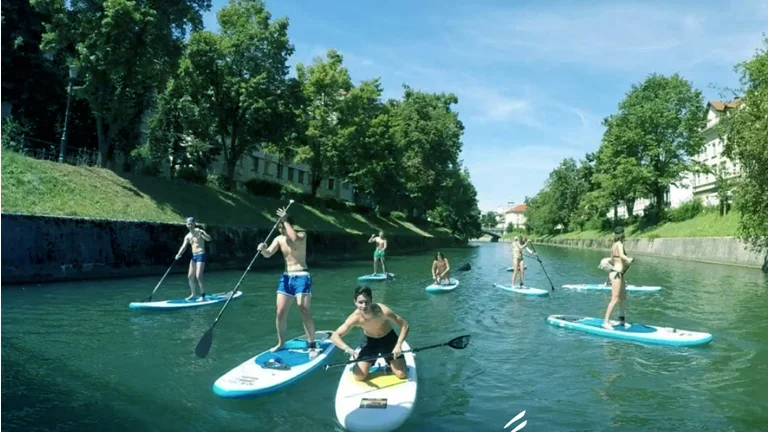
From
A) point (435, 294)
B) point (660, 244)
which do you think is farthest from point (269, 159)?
point (435, 294)

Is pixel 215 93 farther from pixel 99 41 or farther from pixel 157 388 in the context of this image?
pixel 157 388

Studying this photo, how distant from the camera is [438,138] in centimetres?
6788

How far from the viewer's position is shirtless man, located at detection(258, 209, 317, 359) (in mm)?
9539

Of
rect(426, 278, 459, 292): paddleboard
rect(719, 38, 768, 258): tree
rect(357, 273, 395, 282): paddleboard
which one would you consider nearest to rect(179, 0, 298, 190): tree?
rect(357, 273, 395, 282): paddleboard

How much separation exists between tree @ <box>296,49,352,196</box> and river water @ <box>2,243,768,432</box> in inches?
1117

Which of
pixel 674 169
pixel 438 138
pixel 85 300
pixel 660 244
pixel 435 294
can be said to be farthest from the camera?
pixel 438 138

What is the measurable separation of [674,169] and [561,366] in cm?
5637

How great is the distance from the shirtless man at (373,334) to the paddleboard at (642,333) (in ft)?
20.2

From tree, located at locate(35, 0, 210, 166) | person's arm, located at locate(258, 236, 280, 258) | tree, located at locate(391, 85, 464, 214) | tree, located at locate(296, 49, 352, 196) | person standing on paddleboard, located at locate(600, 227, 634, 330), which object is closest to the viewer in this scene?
person's arm, located at locate(258, 236, 280, 258)

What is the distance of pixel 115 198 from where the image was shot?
26.4 m

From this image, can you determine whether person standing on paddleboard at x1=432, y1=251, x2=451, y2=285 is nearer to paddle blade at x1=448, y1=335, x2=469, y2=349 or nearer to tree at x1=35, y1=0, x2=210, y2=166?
paddle blade at x1=448, y1=335, x2=469, y2=349

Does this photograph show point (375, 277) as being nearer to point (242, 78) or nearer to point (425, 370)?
point (425, 370)

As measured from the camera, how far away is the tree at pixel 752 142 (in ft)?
82.0

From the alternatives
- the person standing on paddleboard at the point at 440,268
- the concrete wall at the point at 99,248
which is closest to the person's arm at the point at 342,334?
the person standing on paddleboard at the point at 440,268
